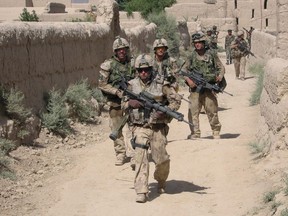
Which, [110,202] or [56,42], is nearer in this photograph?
[110,202]

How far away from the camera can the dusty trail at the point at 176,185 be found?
6691 mm

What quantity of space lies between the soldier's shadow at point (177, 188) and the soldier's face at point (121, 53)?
181 cm

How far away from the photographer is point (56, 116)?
412 inches

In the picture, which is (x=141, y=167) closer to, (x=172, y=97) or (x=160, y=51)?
(x=172, y=97)

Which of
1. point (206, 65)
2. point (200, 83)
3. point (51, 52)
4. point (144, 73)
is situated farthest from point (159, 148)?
point (51, 52)

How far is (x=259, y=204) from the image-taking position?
20.8 feet

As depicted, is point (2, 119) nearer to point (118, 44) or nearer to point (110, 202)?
point (118, 44)

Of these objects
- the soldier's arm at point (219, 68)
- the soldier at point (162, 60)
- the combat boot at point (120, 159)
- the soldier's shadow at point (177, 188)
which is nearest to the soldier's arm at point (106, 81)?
the soldier at point (162, 60)

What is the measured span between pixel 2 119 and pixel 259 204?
413cm

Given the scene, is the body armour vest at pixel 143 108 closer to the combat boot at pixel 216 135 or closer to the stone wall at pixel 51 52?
the stone wall at pixel 51 52

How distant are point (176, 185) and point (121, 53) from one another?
2.01 metres

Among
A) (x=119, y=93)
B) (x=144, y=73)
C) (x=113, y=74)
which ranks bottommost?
(x=119, y=93)

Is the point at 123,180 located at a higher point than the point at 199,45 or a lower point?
lower

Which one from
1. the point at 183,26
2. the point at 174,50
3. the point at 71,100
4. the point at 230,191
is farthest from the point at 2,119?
the point at 183,26
